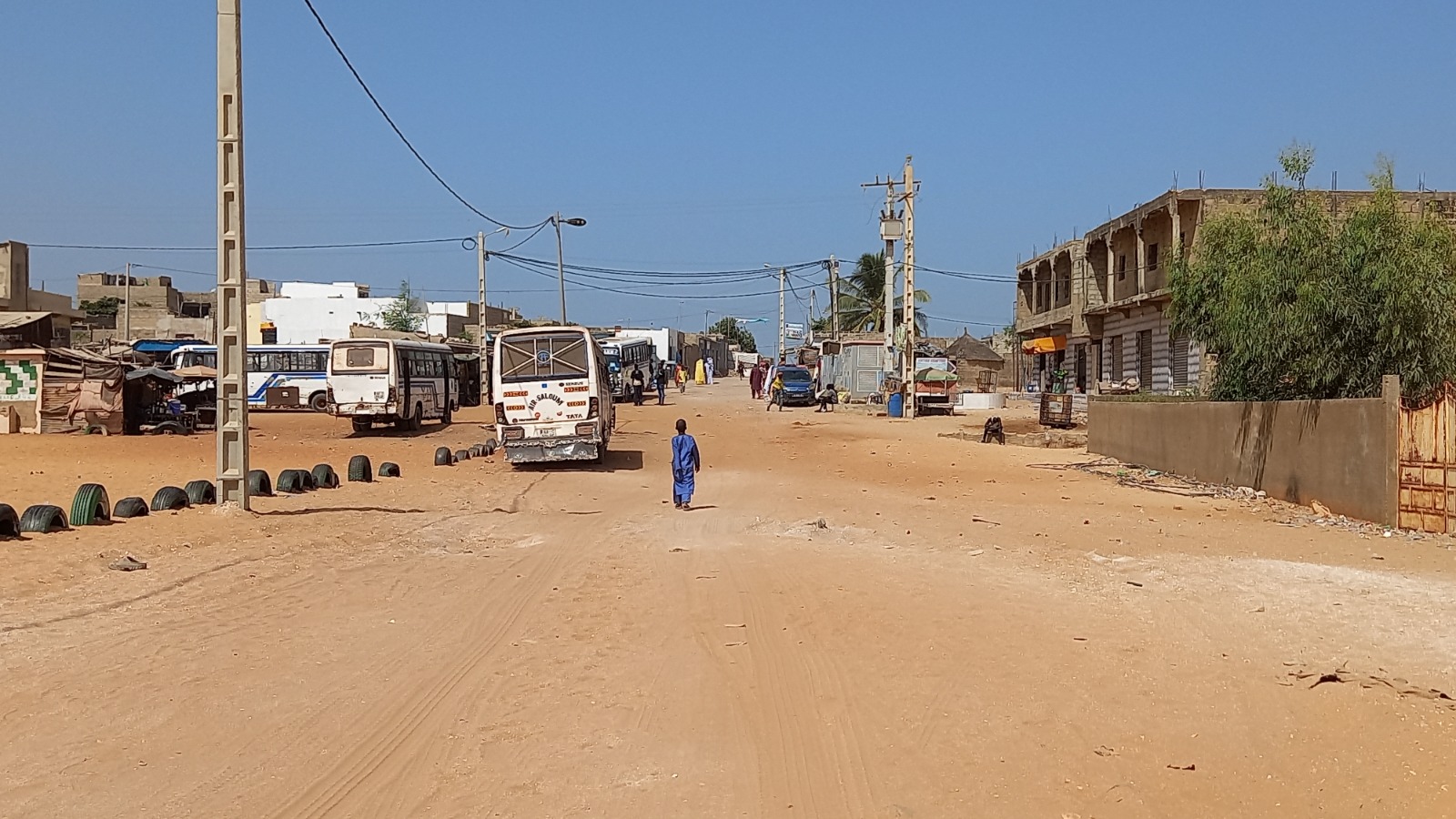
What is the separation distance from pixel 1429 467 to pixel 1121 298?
29865mm

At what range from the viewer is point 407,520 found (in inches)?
585

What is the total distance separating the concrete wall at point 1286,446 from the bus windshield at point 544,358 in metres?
11.4

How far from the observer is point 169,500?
14.7 meters

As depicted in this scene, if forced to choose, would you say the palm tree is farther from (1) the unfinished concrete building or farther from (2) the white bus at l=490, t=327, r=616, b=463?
(2) the white bus at l=490, t=327, r=616, b=463

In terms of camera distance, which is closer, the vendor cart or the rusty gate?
the rusty gate

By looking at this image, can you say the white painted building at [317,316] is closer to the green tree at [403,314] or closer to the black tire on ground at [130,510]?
the green tree at [403,314]

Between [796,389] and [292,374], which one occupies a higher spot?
[292,374]

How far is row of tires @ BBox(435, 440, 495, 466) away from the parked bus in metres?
21.2

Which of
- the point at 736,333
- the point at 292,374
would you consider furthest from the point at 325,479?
the point at 736,333

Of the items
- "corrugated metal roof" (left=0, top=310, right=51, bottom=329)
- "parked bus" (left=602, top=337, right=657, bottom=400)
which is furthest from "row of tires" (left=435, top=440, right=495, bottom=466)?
"parked bus" (left=602, top=337, right=657, bottom=400)

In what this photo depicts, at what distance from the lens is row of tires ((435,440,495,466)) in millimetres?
23766

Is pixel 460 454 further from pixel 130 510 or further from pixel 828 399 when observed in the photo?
pixel 828 399

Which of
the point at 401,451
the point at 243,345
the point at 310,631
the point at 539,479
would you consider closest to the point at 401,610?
the point at 310,631

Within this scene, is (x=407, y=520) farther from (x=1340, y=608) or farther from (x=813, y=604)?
(x=1340, y=608)
